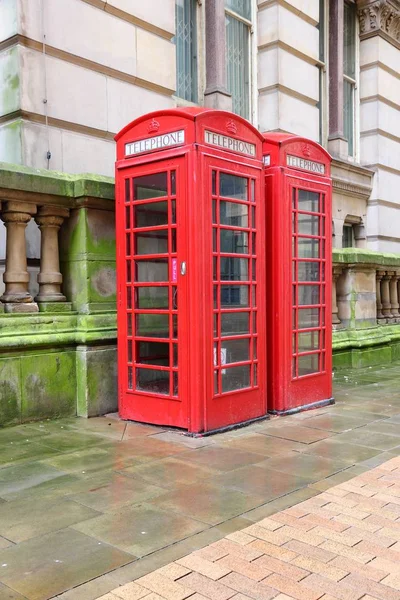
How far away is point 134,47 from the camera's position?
291 inches

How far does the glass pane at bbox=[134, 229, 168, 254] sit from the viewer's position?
5148 mm

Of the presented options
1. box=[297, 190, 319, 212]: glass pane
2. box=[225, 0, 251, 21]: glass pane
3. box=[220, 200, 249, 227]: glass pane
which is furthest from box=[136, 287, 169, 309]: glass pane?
box=[225, 0, 251, 21]: glass pane

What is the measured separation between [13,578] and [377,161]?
38.2ft

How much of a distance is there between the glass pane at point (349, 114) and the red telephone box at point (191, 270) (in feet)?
25.2

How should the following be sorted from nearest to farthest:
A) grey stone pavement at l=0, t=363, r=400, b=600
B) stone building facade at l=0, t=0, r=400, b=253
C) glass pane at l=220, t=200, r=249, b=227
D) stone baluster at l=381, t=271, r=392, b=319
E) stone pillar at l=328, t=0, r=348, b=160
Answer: grey stone pavement at l=0, t=363, r=400, b=600
glass pane at l=220, t=200, r=249, b=227
stone building facade at l=0, t=0, r=400, b=253
stone baluster at l=381, t=271, r=392, b=319
stone pillar at l=328, t=0, r=348, b=160

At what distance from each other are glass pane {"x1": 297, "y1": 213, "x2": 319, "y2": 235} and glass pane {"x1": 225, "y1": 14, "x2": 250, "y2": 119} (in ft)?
14.2

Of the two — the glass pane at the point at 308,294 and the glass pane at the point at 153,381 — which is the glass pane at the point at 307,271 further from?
the glass pane at the point at 153,381

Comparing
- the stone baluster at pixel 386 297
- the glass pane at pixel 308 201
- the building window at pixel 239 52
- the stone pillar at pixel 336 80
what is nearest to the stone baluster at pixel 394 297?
the stone baluster at pixel 386 297

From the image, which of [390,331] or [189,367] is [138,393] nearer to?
[189,367]

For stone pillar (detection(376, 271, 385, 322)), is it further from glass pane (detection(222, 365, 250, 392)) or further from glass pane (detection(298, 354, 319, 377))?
glass pane (detection(222, 365, 250, 392))

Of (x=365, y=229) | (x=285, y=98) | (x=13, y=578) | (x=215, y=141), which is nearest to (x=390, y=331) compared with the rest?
(x=365, y=229)

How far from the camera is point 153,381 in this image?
207 inches

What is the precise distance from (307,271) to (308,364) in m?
0.96

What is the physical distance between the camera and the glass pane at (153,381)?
5.19 metres
